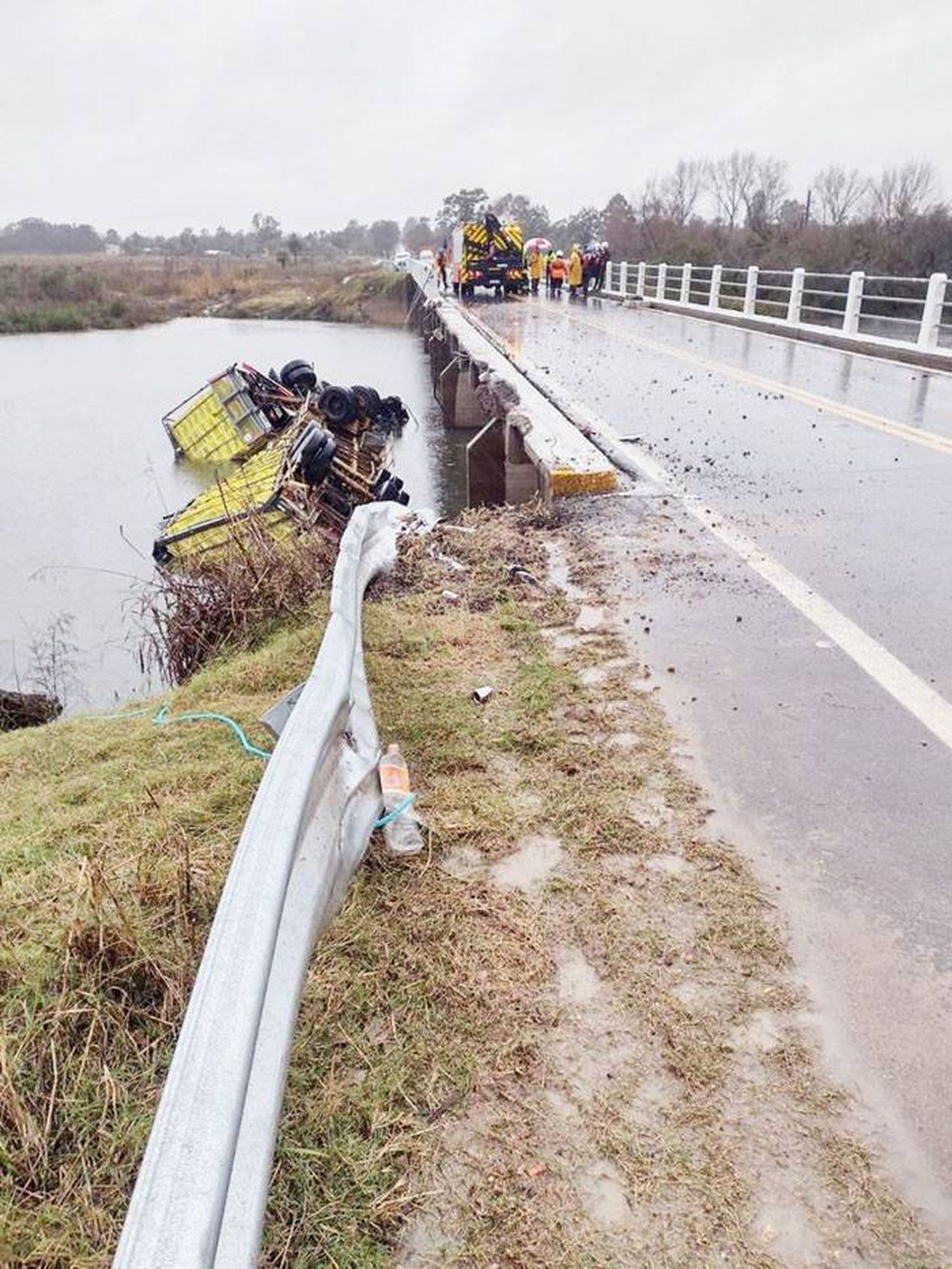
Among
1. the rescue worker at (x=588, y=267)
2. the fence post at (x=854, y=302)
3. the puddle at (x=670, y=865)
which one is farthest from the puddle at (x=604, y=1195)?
the rescue worker at (x=588, y=267)

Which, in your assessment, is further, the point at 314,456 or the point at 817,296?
the point at 817,296

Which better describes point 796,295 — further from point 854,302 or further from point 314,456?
point 314,456

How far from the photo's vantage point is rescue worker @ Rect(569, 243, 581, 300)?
111 ft

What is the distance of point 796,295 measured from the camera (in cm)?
1847

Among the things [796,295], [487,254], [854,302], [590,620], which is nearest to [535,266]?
[487,254]

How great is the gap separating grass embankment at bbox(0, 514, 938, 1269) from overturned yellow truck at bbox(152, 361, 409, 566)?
4434 millimetres

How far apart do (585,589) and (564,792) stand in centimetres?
220

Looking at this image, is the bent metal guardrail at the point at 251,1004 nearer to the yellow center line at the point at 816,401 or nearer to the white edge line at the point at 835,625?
the white edge line at the point at 835,625

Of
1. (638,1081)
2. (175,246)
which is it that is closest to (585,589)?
(638,1081)

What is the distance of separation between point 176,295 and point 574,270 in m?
34.2

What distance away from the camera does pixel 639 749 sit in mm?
3484

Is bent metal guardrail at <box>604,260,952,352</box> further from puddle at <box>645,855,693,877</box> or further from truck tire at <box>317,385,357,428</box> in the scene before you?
puddle at <box>645,855,693,877</box>

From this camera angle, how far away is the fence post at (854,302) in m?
15.9

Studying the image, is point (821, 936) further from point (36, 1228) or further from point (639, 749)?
point (36, 1228)
